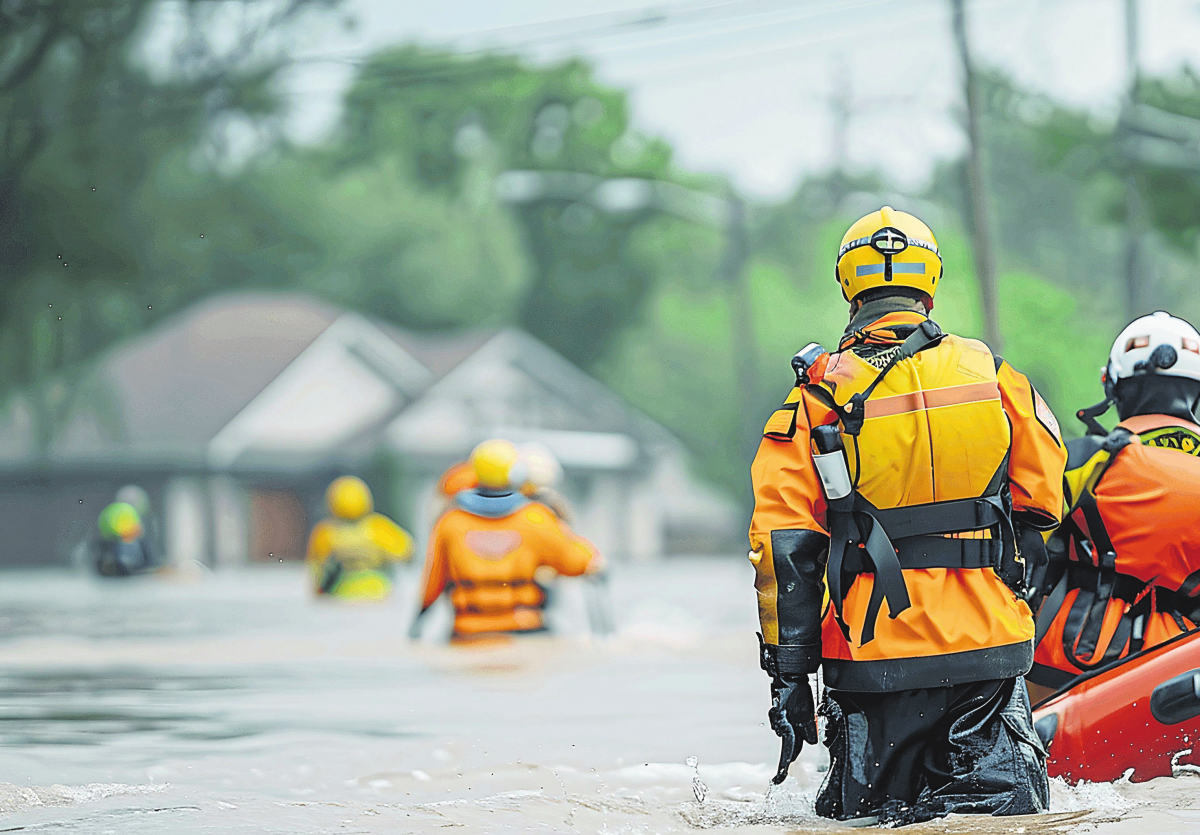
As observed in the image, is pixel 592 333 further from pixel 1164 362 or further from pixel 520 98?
pixel 1164 362

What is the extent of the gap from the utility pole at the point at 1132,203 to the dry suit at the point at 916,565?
58.0 feet

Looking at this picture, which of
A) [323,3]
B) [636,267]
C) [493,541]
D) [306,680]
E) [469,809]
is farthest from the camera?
[636,267]

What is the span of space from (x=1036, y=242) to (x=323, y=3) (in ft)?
119

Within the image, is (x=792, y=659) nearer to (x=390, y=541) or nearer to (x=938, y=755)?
(x=938, y=755)

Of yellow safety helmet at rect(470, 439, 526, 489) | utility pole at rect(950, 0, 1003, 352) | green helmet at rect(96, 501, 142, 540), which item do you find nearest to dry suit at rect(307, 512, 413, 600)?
utility pole at rect(950, 0, 1003, 352)

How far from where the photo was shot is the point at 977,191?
18141 millimetres

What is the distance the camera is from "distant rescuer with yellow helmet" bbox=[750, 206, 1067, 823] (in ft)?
14.9

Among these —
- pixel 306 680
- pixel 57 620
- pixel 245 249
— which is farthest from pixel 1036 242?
pixel 306 680

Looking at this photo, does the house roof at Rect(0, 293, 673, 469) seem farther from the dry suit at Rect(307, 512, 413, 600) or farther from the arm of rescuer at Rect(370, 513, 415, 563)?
the arm of rescuer at Rect(370, 513, 415, 563)

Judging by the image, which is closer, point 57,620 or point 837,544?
point 837,544

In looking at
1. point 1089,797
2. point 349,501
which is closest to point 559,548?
point 1089,797

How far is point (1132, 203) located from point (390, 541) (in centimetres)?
1031

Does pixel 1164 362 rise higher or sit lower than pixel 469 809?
higher

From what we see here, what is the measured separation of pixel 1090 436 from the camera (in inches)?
232
